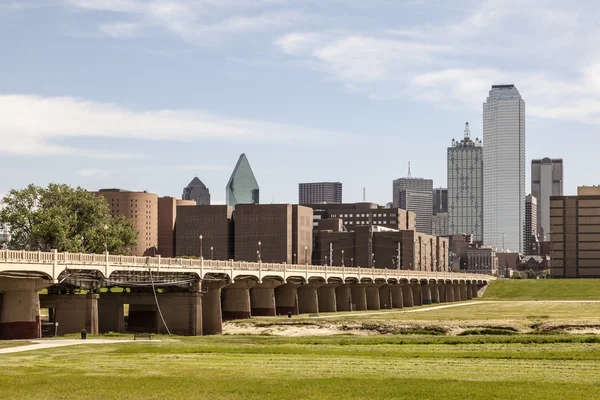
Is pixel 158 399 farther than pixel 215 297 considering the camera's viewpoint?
No

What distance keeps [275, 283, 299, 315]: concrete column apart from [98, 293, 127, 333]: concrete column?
43333 millimetres

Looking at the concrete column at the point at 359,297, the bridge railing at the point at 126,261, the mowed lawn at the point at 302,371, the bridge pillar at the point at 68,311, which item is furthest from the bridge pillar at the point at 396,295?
the mowed lawn at the point at 302,371

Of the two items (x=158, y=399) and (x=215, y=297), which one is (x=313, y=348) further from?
(x=215, y=297)

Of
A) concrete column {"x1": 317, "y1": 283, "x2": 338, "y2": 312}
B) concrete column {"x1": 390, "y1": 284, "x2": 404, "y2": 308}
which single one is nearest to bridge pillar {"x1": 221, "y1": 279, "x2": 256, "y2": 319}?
concrete column {"x1": 317, "y1": 283, "x2": 338, "y2": 312}

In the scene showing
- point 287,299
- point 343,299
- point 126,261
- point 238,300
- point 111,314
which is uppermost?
point 126,261

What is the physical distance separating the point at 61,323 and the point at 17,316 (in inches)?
723

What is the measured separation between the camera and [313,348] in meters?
66.2

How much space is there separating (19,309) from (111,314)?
26480 mm

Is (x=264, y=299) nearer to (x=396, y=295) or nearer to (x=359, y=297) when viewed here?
(x=359, y=297)

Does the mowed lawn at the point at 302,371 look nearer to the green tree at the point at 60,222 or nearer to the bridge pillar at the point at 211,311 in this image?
the bridge pillar at the point at 211,311

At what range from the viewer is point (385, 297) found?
192500mm

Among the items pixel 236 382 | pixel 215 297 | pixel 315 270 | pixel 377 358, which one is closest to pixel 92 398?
pixel 236 382

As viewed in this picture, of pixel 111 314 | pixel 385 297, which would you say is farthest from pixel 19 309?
pixel 385 297

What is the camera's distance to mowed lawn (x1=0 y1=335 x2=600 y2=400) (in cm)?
4112
